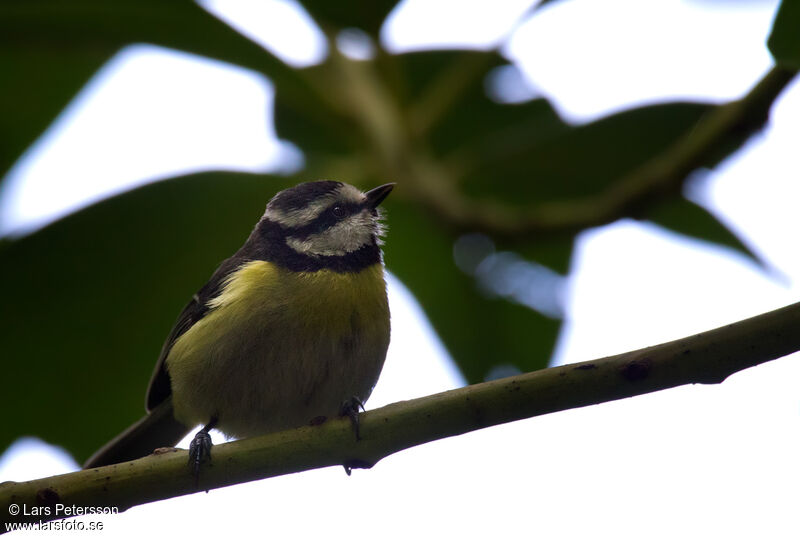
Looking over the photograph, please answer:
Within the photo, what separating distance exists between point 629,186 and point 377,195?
1.11m

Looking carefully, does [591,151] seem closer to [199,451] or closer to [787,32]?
[787,32]

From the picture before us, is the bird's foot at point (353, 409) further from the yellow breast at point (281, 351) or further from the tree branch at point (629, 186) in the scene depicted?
the tree branch at point (629, 186)

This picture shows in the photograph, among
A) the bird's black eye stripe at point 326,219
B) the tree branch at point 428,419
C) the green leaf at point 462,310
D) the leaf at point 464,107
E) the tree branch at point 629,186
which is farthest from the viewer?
the green leaf at point 462,310

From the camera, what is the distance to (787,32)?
2.68 m

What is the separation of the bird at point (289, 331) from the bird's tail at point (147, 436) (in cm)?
4

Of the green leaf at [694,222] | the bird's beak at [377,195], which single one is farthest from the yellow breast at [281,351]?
the green leaf at [694,222]

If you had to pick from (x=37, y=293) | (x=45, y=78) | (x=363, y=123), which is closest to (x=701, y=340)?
(x=363, y=123)

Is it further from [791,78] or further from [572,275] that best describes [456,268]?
[791,78]

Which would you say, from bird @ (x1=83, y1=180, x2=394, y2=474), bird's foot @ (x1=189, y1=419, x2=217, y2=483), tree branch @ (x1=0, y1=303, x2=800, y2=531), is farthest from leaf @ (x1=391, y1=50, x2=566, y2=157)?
tree branch @ (x1=0, y1=303, x2=800, y2=531)

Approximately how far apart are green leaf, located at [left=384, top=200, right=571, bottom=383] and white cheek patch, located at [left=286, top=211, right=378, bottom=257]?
22.7 inches

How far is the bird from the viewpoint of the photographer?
149 inches

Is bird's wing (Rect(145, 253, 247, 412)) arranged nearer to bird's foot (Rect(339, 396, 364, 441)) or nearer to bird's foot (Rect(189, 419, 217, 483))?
bird's foot (Rect(189, 419, 217, 483))

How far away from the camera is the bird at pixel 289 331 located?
378cm

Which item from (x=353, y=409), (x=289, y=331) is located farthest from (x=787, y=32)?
(x=289, y=331)
